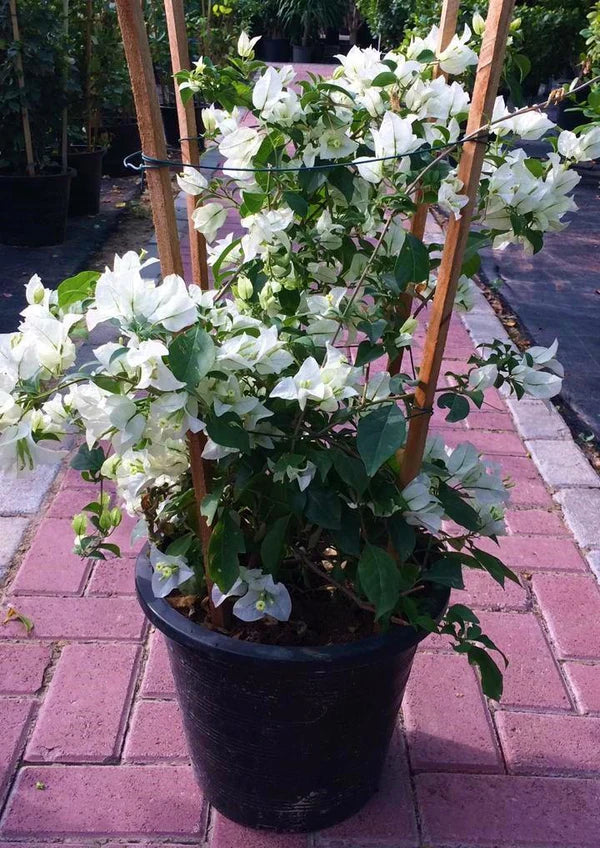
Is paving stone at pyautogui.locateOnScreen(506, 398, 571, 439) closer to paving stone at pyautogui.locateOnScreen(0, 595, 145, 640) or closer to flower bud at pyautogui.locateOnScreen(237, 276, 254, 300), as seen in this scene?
paving stone at pyautogui.locateOnScreen(0, 595, 145, 640)

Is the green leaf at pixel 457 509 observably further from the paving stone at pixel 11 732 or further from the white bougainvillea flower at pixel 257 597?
the paving stone at pixel 11 732

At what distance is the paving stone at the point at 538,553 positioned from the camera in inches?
96.3

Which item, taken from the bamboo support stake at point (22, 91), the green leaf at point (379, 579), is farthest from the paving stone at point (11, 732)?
the bamboo support stake at point (22, 91)

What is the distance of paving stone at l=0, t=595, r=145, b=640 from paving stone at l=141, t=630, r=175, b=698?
66mm

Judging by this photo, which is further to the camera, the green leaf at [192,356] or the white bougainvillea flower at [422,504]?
the white bougainvillea flower at [422,504]

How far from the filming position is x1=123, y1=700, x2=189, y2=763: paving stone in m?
1.82

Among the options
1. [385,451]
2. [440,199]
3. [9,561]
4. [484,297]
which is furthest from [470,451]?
[484,297]

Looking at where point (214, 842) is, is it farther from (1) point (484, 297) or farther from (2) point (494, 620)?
(1) point (484, 297)

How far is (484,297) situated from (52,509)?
2948 millimetres

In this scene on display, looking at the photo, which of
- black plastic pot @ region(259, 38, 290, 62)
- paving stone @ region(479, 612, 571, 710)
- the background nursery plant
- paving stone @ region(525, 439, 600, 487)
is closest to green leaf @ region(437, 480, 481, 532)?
the background nursery plant

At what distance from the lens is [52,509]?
263 cm

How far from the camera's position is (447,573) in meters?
1.44

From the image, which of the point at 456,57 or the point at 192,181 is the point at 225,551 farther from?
the point at 456,57

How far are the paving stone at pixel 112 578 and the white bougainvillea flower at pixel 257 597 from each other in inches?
37.9
